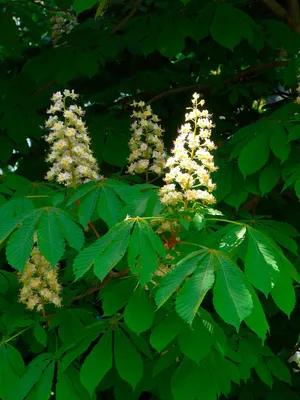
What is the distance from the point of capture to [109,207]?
200 cm

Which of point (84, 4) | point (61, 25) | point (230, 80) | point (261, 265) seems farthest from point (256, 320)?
point (61, 25)

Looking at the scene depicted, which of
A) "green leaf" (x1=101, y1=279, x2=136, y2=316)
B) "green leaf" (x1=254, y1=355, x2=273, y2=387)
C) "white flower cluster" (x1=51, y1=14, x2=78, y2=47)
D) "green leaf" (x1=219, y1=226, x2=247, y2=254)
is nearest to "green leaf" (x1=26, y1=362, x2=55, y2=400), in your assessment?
"green leaf" (x1=101, y1=279, x2=136, y2=316)

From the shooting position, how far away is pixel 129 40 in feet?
11.5

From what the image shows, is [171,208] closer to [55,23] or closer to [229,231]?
[229,231]

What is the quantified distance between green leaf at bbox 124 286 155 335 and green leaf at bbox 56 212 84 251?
0.72ft

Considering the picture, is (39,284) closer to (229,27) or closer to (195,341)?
(195,341)

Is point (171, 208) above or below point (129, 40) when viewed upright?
below

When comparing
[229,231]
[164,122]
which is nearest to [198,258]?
[229,231]

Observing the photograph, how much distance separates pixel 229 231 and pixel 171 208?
0.63 ft

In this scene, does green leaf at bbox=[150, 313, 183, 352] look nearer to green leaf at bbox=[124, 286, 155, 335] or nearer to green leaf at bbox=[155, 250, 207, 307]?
green leaf at bbox=[124, 286, 155, 335]

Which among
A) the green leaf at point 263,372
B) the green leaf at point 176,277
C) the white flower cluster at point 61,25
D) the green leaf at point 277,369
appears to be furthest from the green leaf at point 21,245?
the white flower cluster at point 61,25

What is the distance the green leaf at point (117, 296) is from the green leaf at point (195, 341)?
20 centimetres

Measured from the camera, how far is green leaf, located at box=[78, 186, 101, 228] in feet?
6.35

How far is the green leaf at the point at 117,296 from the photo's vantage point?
6.56 ft
